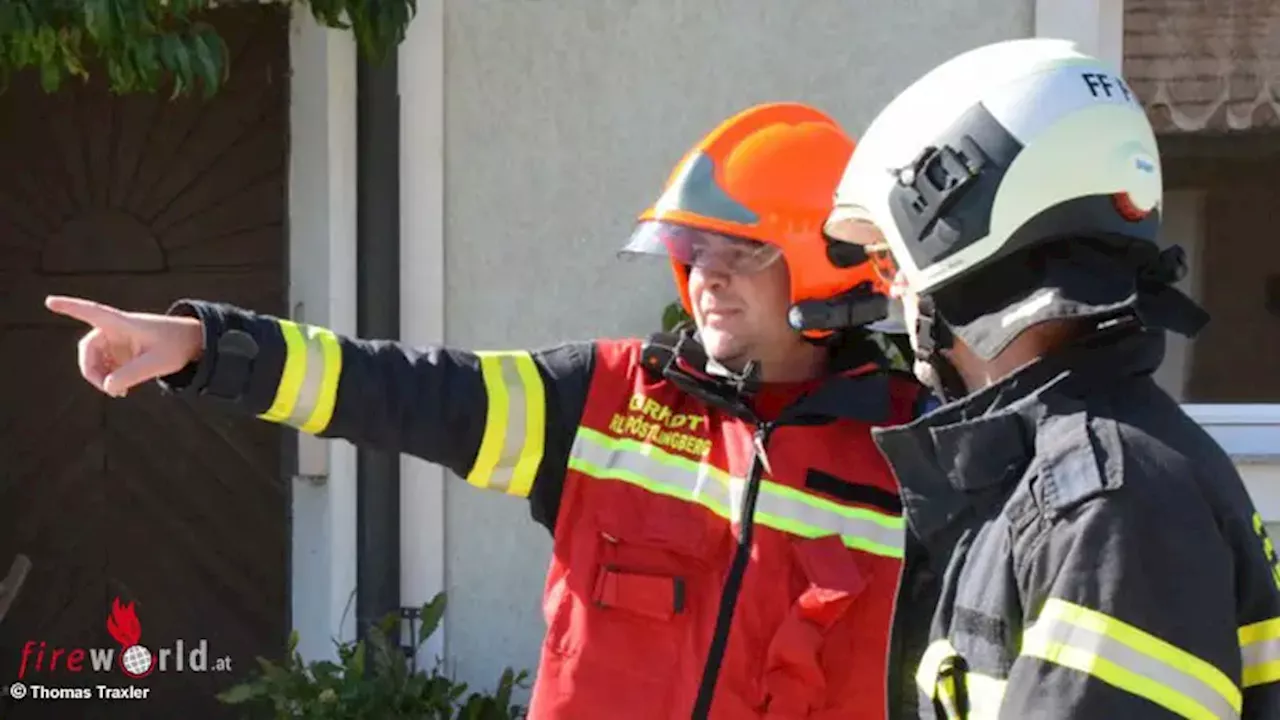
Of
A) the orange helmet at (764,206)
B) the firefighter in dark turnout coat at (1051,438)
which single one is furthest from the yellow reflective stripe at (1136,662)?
the orange helmet at (764,206)

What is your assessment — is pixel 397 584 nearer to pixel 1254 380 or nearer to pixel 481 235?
pixel 481 235

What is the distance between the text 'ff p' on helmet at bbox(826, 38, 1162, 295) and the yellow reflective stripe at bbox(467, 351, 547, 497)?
707 mm

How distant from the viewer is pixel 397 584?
378 cm

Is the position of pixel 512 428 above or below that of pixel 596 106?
below

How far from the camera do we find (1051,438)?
1.25m

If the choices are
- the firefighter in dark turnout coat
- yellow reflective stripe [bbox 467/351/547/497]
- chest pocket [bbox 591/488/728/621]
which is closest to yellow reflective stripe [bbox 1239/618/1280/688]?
the firefighter in dark turnout coat

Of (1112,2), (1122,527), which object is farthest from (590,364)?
(1112,2)

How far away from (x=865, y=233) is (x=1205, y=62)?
A: 8.10 feet

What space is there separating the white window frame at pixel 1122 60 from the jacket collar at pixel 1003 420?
2.52 m

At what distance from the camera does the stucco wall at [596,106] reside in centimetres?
365

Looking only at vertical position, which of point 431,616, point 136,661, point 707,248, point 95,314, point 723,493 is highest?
point 707,248

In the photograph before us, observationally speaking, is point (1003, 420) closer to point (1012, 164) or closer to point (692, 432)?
point (1012, 164)

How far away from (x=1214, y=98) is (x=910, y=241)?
2.68 metres

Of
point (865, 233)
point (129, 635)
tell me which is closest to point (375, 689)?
point (129, 635)
